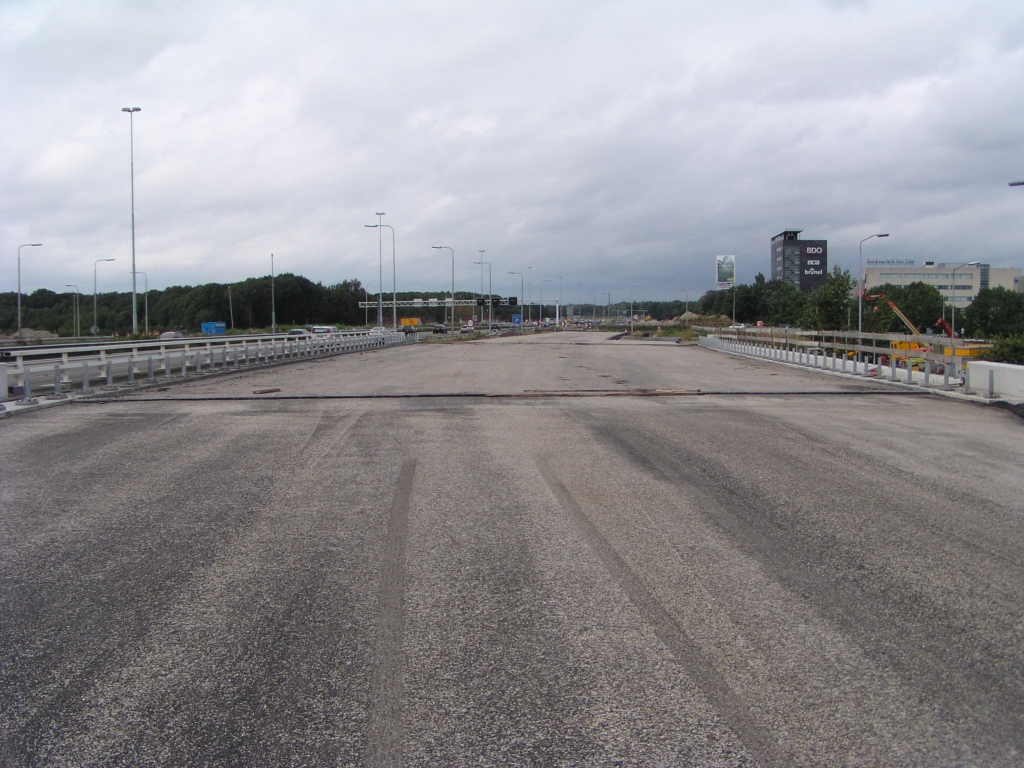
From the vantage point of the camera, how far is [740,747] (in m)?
3.59

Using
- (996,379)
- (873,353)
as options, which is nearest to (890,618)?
(996,379)

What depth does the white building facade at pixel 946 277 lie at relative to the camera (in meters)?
185

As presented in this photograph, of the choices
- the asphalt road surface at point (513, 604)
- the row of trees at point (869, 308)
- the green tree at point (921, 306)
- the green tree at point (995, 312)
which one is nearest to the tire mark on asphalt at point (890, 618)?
the asphalt road surface at point (513, 604)

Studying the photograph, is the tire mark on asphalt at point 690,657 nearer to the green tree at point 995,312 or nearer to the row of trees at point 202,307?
Result: the row of trees at point 202,307

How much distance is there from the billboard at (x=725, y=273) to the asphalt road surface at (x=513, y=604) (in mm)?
166803

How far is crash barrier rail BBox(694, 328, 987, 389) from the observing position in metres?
19.9

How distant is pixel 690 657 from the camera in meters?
4.47

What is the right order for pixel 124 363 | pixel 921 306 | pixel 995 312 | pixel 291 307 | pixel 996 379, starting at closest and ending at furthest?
pixel 996 379
pixel 124 363
pixel 995 312
pixel 921 306
pixel 291 307

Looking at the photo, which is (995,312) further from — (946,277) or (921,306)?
(946,277)

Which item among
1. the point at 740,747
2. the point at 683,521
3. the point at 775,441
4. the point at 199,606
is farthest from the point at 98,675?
the point at 775,441

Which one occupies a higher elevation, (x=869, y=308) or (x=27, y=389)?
(x=869, y=308)

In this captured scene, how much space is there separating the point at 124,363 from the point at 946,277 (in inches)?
7851

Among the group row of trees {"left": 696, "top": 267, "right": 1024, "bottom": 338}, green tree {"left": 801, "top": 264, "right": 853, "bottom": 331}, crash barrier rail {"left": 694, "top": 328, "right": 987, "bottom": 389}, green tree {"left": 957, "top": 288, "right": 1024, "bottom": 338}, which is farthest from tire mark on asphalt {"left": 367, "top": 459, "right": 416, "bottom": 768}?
green tree {"left": 957, "top": 288, "right": 1024, "bottom": 338}

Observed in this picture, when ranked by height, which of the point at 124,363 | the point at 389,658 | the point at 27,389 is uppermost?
the point at 124,363
